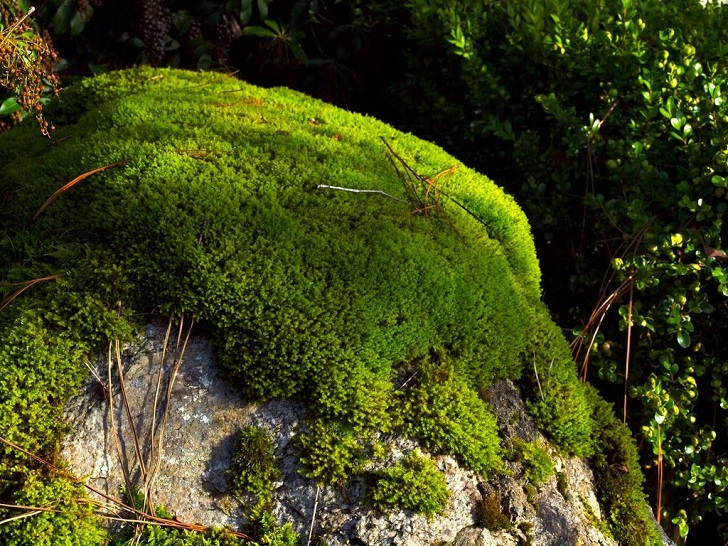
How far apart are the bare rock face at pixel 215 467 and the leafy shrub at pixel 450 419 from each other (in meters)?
0.05

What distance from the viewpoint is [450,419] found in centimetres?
230

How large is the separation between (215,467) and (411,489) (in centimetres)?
62

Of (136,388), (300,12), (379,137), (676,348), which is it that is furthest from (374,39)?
(136,388)

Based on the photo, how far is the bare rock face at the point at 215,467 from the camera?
7.00ft

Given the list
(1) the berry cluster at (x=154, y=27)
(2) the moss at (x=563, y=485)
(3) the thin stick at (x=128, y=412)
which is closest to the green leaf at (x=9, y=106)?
(1) the berry cluster at (x=154, y=27)

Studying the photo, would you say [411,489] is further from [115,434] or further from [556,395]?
[115,434]

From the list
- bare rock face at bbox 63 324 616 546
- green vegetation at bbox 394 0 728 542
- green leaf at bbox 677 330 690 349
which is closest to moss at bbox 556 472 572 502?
bare rock face at bbox 63 324 616 546

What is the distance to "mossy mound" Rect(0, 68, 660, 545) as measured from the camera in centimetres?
225

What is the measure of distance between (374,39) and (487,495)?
3.44 meters

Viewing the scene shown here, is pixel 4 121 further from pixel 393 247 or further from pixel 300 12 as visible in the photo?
pixel 393 247

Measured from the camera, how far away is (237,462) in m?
2.19

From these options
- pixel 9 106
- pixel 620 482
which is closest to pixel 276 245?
pixel 620 482

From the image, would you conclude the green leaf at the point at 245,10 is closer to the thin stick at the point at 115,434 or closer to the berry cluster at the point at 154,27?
the berry cluster at the point at 154,27

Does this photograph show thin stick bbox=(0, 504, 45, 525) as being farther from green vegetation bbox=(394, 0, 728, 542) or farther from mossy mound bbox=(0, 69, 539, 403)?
green vegetation bbox=(394, 0, 728, 542)
